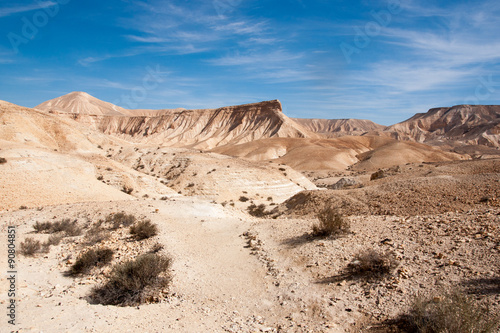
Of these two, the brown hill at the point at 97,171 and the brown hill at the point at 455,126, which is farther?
the brown hill at the point at 455,126

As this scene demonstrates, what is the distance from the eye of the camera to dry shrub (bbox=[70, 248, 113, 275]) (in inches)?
303

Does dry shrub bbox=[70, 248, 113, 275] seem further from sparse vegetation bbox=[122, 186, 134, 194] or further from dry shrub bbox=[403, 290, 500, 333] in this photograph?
sparse vegetation bbox=[122, 186, 134, 194]

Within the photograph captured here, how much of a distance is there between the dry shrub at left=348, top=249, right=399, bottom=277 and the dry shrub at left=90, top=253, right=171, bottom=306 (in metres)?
4.24

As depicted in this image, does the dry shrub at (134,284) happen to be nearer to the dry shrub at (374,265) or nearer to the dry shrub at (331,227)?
the dry shrub at (374,265)

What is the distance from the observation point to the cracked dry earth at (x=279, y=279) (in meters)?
5.04

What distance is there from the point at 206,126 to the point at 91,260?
9472cm

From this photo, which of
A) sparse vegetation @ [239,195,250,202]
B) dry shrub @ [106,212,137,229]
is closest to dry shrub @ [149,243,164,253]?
dry shrub @ [106,212,137,229]

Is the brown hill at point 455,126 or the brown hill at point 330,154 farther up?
the brown hill at point 455,126

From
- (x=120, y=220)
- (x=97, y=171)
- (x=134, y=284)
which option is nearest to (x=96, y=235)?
(x=120, y=220)

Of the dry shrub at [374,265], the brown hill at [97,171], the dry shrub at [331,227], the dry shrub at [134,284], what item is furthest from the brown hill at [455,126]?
the dry shrub at [134,284]

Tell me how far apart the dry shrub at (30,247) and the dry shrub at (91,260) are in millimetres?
1435

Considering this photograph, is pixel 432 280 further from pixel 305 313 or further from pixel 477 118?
pixel 477 118

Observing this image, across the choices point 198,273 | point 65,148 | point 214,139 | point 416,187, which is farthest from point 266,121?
point 198,273

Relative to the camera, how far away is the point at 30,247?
A: 8469 millimetres
